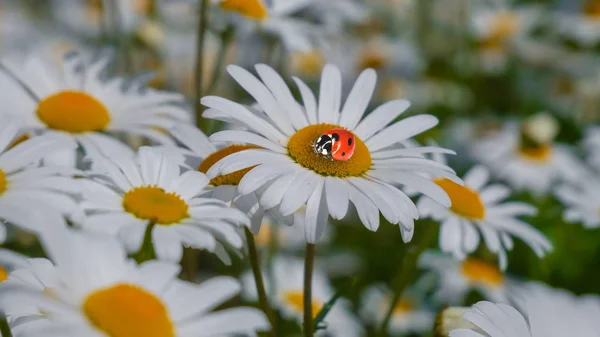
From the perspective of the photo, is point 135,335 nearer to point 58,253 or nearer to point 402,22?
point 58,253

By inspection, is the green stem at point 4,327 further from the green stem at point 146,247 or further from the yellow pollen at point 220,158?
the yellow pollen at point 220,158

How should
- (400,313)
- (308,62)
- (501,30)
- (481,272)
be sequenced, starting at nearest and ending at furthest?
(481,272) < (400,313) < (308,62) < (501,30)

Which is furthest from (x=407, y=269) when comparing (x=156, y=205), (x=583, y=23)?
(x=583, y=23)

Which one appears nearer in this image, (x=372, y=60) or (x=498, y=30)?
(x=372, y=60)

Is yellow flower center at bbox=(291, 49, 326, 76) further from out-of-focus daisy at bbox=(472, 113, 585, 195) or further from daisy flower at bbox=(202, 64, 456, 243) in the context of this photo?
daisy flower at bbox=(202, 64, 456, 243)

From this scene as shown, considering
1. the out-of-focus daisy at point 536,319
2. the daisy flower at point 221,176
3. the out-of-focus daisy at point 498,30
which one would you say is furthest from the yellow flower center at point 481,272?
the out-of-focus daisy at point 498,30

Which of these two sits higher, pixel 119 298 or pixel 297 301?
pixel 119 298

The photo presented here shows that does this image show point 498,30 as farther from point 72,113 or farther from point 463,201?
point 72,113
